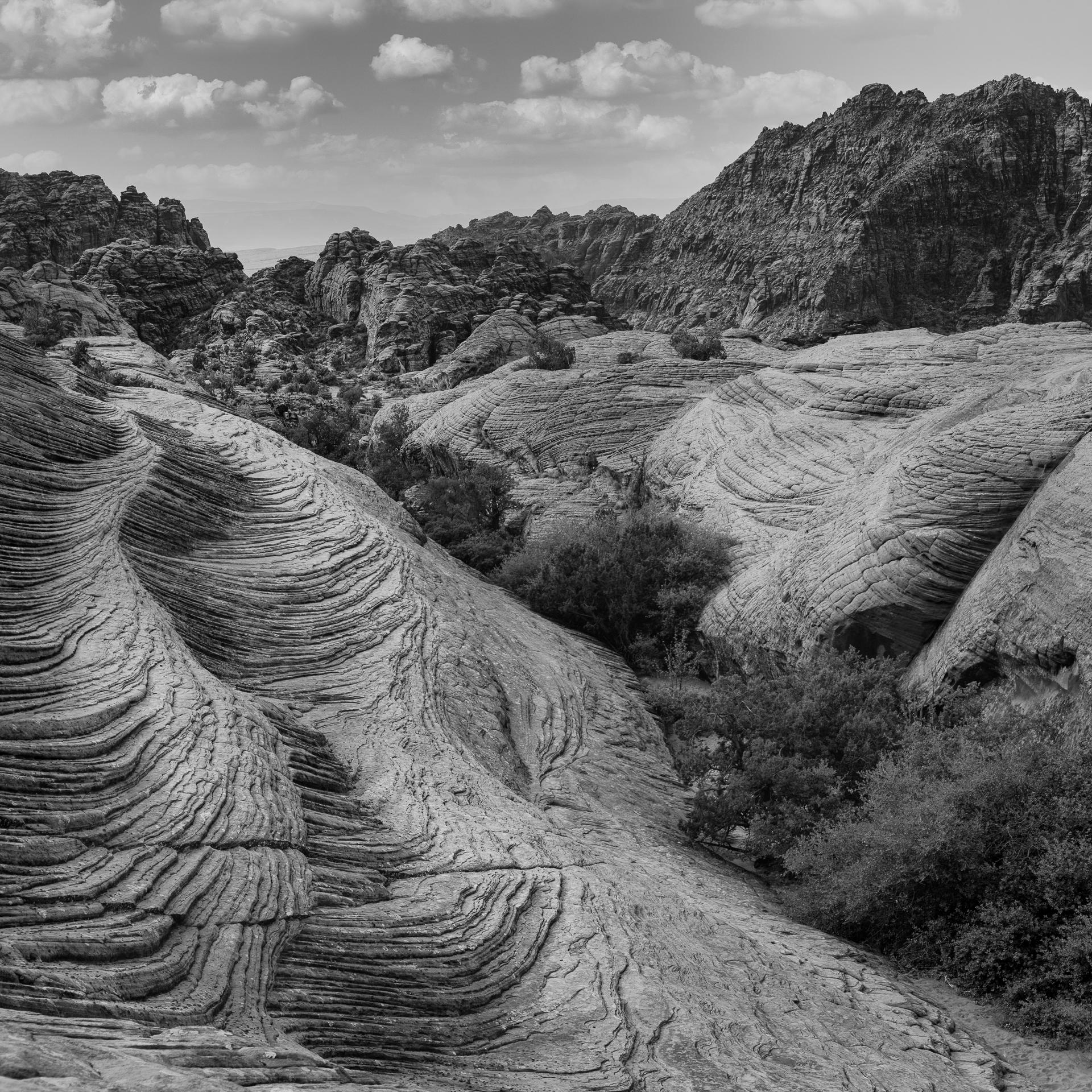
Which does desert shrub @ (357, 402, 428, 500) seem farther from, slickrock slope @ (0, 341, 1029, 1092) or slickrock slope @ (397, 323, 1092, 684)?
slickrock slope @ (0, 341, 1029, 1092)

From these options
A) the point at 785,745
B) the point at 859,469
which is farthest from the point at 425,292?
the point at 785,745

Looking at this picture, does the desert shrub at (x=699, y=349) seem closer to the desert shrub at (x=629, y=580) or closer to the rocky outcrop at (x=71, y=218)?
the desert shrub at (x=629, y=580)

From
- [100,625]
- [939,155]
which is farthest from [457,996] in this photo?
[939,155]

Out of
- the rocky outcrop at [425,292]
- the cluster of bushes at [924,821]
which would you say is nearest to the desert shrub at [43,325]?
the rocky outcrop at [425,292]

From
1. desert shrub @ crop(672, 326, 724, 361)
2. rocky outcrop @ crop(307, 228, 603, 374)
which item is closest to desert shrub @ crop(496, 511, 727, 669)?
desert shrub @ crop(672, 326, 724, 361)

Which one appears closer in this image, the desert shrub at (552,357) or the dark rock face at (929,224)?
the desert shrub at (552,357)

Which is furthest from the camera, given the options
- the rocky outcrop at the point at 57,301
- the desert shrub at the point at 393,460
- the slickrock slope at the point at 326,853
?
the rocky outcrop at the point at 57,301
